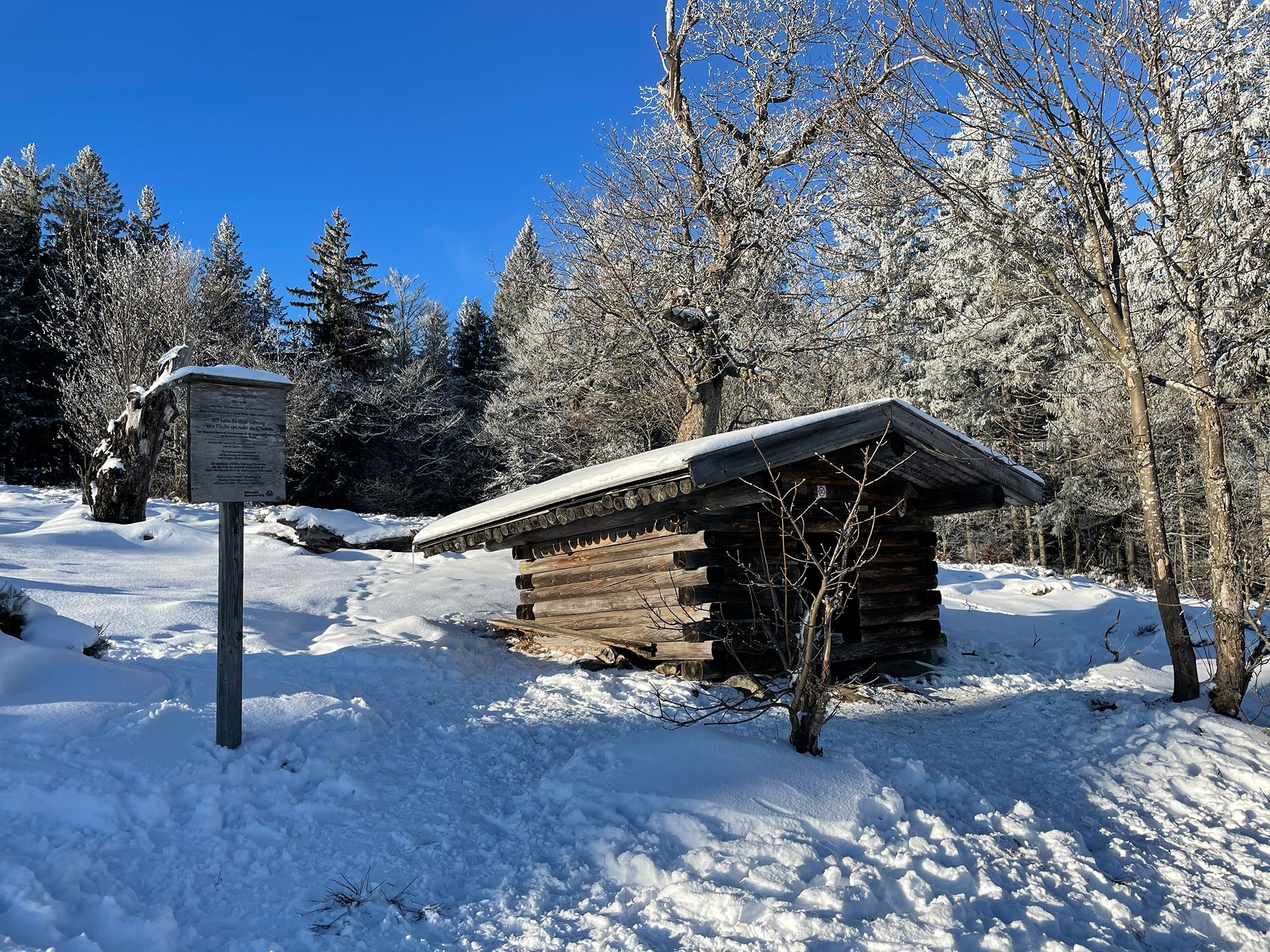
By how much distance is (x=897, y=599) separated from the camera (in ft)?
31.7

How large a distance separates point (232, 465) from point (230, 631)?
106 centimetres

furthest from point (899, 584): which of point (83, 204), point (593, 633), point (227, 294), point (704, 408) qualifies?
point (83, 204)

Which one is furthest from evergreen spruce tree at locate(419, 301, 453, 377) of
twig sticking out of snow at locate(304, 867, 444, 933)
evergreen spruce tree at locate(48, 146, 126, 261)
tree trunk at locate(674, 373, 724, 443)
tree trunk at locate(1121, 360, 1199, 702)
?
twig sticking out of snow at locate(304, 867, 444, 933)

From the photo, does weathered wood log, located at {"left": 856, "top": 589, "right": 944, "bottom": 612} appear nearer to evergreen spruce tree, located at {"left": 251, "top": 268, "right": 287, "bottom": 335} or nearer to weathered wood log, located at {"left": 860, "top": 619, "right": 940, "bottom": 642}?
weathered wood log, located at {"left": 860, "top": 619, "right": 940, "bottom": 642}

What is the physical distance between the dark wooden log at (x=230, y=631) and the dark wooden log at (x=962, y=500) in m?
8.18

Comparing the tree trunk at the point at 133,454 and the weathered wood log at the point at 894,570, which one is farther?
the tree trunk at the point at 133,454

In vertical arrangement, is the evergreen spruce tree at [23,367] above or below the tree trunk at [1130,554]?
above

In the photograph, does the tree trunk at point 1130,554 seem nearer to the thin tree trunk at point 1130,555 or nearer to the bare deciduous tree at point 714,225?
the thin tree trunk at point 1130,555

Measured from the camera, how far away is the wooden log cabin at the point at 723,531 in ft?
23.0

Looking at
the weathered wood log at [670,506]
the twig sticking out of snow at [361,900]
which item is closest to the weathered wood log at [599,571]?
the weathered wood log at [670,506]

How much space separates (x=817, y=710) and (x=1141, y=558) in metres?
27.3

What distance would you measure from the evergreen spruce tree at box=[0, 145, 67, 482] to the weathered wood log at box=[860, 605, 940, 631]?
2777 cm

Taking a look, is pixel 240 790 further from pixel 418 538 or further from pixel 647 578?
→ pixel 418 538

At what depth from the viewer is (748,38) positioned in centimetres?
1272
